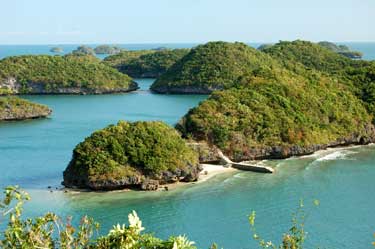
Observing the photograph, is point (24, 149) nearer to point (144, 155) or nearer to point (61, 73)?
point (144, 155)

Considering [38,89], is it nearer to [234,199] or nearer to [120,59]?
[120,59]

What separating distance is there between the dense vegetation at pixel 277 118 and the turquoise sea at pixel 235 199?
2016 mm

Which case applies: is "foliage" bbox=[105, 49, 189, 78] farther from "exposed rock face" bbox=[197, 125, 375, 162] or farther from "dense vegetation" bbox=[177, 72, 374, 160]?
"exposed rock face" bbox=[197, 125, 375, 162]

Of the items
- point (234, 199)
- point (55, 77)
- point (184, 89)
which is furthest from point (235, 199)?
point (55, 77)

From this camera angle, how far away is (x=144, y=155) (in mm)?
43938

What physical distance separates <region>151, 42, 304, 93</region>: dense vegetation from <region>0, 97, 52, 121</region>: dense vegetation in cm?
3542

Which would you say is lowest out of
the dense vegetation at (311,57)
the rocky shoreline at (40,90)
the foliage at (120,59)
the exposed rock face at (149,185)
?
the rocky shoreline at (40,90)

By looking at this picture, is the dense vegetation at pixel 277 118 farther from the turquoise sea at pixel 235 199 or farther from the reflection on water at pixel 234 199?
the reflection on water at pixel 234 199

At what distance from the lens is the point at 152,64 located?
146 metres

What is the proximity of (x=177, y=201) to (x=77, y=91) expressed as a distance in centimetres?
7426

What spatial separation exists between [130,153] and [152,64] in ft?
342

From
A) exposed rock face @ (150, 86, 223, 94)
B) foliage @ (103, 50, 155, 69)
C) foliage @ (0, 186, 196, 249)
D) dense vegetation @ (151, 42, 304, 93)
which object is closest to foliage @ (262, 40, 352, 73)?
dense vegetation @ (151, 42, 304, 93)

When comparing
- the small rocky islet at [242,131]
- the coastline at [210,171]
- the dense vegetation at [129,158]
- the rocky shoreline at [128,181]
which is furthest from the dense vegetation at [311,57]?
the rocky shoreline at [128,181]

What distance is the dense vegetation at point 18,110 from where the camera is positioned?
7625 cm
